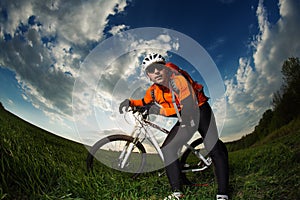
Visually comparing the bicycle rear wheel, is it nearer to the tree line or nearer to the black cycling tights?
the black cycling tights

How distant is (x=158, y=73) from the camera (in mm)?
4098

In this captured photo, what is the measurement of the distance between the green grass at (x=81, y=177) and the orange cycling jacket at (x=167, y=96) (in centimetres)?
114

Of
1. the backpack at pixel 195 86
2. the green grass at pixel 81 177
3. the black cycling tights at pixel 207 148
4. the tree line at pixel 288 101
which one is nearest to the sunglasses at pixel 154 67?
the backpack at pixel 195 86

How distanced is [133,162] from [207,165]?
4.01 feet

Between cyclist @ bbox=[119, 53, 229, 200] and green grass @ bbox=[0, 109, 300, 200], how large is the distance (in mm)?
431

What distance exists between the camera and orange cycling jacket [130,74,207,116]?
3.69 metres

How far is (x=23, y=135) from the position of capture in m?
3.94

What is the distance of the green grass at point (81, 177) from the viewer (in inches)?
130

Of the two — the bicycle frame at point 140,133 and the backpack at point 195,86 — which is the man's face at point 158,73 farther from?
the bicycle frame at point 140,133

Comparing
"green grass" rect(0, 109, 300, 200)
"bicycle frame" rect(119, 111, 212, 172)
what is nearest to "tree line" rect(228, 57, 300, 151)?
"green grass" rect(0, 109, 300, 200)

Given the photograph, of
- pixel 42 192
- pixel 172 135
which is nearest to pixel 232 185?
pixel 172 135

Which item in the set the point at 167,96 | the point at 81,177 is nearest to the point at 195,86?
the point at 167,96

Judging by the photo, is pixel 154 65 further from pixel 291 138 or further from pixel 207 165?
pixel 291 138

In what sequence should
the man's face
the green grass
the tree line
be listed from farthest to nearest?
1. the tree line
2. the man's face
3. the green grass
